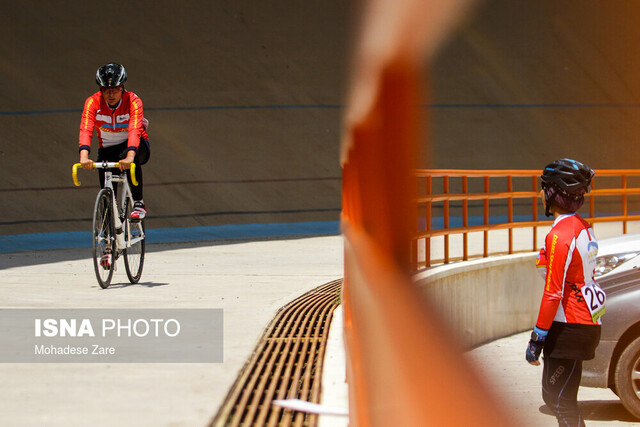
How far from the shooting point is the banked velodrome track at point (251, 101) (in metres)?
19.2

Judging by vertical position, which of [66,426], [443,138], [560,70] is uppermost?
[560,70]

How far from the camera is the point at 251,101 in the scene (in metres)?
21.5

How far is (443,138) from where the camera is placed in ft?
73.1

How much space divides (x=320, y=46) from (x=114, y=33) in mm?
4774

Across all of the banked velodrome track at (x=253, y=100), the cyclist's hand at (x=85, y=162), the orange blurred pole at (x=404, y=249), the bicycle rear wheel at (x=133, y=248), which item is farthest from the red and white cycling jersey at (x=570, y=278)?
the banked velodrome track at (x=253, y=100)

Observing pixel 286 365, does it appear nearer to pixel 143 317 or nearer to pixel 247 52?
pixel 143 317

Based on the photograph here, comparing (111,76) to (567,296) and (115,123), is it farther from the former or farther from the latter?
(567,296)

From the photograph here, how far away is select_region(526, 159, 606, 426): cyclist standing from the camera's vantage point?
418 centimetres

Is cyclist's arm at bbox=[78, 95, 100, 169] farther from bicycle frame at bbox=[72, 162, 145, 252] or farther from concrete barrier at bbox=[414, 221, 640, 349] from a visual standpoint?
concrete barrier at bbox=[414, 221, 640, 349]

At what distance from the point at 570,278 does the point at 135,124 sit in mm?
4182

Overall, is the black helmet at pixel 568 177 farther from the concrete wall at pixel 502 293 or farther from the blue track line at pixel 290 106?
the blue track line at pixel 290 106

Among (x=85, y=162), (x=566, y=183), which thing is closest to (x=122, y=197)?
(x=85, y=162)

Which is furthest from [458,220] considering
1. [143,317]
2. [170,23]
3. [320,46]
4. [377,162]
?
[377,162]

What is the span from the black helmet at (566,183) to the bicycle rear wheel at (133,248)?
4452 mm
